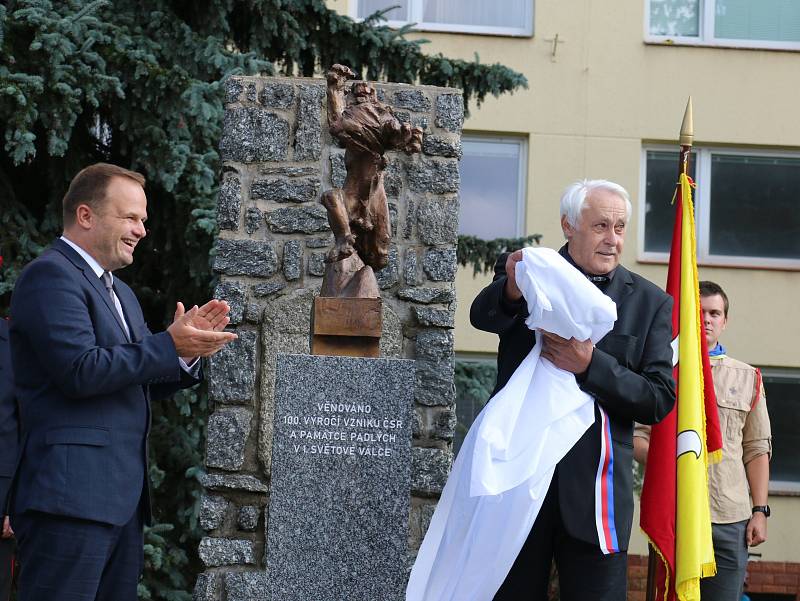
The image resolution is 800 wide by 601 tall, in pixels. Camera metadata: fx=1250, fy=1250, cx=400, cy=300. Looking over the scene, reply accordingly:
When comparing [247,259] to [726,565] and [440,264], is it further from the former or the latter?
[726,565]

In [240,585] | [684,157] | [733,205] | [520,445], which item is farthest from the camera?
[733,205]

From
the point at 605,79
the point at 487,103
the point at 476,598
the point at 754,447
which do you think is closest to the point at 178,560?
the point at 754,447

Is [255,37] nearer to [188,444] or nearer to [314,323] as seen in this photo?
[188,444]

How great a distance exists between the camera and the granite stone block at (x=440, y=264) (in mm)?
6195

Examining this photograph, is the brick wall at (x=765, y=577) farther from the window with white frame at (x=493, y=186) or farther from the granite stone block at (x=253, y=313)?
the granite stone block at (x=253, y=313)

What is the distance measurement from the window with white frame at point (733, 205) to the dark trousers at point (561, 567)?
8.04m

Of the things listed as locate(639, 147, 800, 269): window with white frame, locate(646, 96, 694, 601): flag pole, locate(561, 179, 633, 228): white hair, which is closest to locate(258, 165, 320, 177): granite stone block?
locate(646, 96, 694, 601): flag pole

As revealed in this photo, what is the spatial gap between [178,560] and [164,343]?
3134 mm

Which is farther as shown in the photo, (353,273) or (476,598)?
(353,273)

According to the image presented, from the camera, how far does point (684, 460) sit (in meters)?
4.20

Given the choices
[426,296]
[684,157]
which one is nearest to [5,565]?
[426,296]

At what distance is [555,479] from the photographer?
3.36m

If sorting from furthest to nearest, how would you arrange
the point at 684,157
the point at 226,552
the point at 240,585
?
1. the point at 226,552
2. the point at 240,585
3. the point at 684,157

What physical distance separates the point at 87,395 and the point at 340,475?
1.00 m
